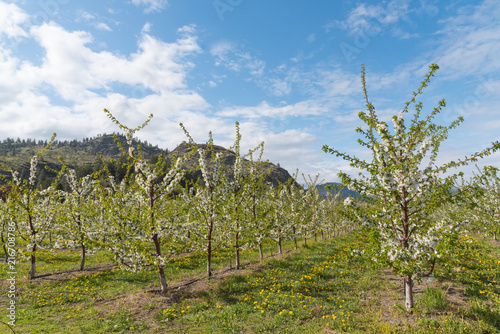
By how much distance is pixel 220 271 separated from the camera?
50.5ft

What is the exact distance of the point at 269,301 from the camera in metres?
9.82

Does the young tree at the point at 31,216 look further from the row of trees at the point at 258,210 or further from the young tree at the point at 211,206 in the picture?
the young tree at the point at 211,206

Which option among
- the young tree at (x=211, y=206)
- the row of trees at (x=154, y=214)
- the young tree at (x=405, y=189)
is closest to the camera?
the young tree at (x=405, y=189)

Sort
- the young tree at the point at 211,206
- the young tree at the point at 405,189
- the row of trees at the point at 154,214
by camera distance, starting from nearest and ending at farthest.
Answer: the young tree at the point at 405,189
the row of trees at the point at 154,214
the young tree at the point at 211,206

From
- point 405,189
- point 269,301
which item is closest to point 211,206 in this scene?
point 269,301

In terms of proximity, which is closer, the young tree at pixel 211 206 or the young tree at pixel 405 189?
the young tree at pixel 405 189

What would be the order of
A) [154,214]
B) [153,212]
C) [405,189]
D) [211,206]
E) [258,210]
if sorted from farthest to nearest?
[258,210], [211,206], [154,214], [153,212], [405,189]

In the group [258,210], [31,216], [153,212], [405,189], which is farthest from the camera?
[258,210]

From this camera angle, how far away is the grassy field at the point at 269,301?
7.78 m

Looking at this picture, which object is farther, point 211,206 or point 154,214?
point 211,206

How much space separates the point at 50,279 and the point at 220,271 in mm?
10705

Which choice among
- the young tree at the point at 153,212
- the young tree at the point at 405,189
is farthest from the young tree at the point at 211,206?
the young tree at the point at 405,189

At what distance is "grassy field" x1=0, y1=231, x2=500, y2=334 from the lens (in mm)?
7777

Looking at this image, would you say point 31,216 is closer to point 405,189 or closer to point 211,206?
point 211,206
